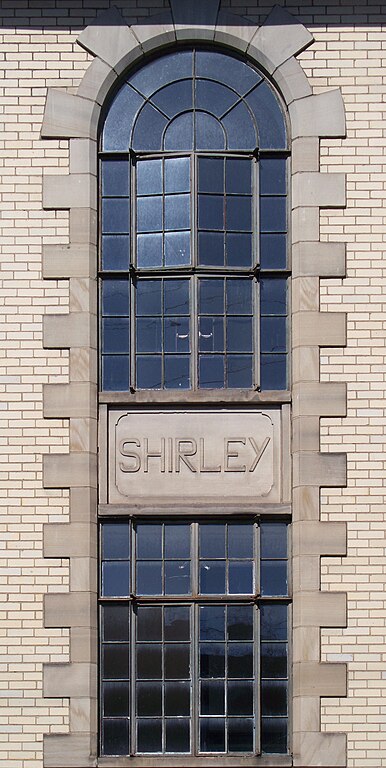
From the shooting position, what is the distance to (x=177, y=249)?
11094 mm

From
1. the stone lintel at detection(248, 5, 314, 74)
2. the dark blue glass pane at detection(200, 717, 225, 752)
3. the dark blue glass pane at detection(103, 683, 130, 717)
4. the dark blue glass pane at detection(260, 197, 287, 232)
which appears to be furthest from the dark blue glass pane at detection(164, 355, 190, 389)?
the dark blue glass pane at detection(200, 717, 225, 752)

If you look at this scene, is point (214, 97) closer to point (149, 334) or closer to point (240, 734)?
point (149, 334)

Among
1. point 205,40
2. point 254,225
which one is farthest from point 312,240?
point 205,40

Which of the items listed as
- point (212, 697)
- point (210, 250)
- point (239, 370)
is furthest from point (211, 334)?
point (212, 697)

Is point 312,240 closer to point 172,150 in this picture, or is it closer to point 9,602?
point 172,150

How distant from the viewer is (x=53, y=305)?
10.9 metres

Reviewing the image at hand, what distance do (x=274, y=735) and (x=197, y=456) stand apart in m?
2.49

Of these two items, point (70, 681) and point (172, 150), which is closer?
point (70, 681)

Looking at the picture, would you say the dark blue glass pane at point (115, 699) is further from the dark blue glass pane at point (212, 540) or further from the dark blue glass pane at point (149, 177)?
the dark blue glass pane at point (149, 177)

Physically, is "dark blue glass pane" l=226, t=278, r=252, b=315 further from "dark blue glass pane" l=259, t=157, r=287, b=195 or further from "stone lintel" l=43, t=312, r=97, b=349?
"stone lintel" l=43, t=312, r=97, b=349

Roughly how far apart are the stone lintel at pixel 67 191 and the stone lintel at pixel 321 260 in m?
1.94

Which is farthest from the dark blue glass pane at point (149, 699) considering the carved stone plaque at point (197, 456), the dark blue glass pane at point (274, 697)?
the carved stone plaque at point (197, 456)

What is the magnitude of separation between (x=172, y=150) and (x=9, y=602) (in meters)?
4.28

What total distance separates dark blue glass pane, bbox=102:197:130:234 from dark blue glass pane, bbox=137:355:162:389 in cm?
120
